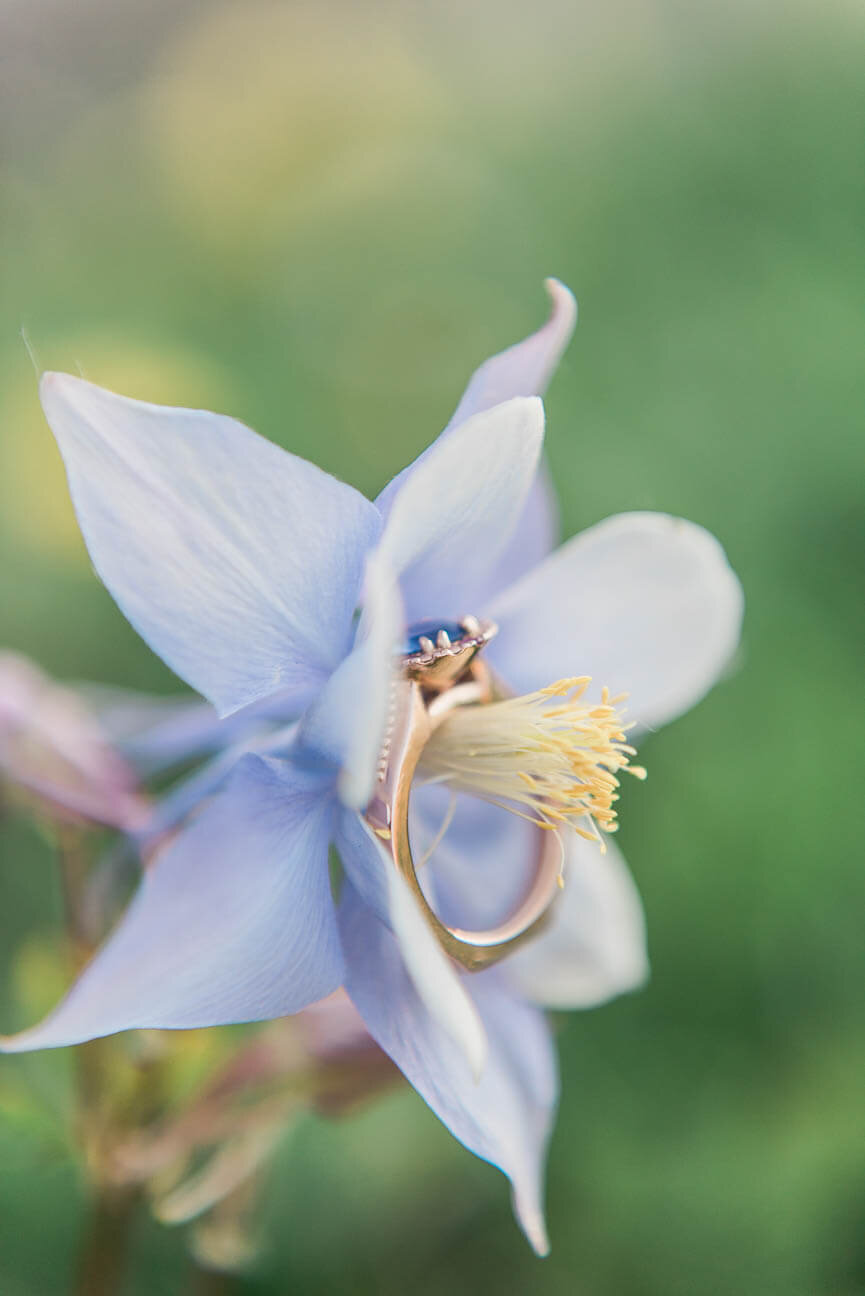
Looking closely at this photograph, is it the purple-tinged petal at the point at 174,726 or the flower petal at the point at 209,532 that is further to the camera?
the purple-tinged petal at the point at 174,726

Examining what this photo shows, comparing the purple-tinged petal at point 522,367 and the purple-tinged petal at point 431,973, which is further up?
the purple-tinged petal at point 522,367

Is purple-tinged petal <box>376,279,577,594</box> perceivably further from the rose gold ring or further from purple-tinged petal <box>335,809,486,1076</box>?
purple-tinged petal <box>335,809,486,1076</box>

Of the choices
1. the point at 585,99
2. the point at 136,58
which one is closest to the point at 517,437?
the point at 585,99

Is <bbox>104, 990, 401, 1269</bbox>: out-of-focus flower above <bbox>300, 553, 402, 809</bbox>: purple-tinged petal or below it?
below

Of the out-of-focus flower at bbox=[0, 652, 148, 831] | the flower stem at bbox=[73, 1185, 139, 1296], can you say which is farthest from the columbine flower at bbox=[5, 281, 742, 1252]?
the flower stem at bbox=[73, 1185, 139, 1296]

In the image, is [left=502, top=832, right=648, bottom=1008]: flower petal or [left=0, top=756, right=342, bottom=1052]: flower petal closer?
[left=0, top=756, right=342, bottom=1052]: flower petal

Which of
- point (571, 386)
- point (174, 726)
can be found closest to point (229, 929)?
point (174, 726)

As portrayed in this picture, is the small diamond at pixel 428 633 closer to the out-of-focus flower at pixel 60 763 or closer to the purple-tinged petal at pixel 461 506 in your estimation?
the purple-tinged petal at pixel 461 506

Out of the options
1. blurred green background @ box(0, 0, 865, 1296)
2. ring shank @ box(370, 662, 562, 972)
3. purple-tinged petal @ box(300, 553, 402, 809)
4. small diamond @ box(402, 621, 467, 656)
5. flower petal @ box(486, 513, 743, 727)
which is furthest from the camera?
blurred green background @ box(0, 0, 865, 1296)

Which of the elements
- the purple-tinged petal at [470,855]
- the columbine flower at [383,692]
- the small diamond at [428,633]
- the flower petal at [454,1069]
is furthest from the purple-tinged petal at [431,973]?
the purple-tinged petal at [470,855]
